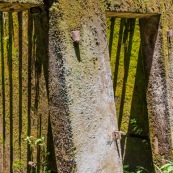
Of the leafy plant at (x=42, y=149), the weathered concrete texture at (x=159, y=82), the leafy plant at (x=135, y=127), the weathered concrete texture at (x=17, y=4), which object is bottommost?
the leafy plant at (x=42, y=149)

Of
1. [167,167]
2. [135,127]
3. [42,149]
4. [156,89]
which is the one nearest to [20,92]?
[42,149]

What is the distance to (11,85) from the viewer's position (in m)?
4.59

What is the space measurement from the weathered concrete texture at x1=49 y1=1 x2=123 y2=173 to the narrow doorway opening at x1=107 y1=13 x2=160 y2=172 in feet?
3.83

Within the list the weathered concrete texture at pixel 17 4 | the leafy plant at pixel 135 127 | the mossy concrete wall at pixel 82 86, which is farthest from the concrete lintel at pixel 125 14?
the leafy plant at pixel 135 127

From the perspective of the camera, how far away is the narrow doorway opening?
4445 mm

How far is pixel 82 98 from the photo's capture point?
10.0ft

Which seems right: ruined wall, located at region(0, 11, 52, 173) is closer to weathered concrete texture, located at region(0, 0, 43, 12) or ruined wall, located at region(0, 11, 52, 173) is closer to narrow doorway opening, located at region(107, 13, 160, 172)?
narrow doorway opening, located at region(107, 13, 160, 172)

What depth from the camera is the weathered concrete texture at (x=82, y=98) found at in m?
2.93

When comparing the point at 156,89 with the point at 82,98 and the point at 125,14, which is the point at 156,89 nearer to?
the point at 125,14

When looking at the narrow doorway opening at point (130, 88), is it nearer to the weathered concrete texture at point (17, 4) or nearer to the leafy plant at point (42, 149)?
the leafy plant at point (42, 149)

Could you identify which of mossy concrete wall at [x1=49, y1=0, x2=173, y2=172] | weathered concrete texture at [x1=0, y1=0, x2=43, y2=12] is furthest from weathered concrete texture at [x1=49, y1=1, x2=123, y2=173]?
weathered concrete texture at [x1=0, y1=0, x2=43, y2=12]

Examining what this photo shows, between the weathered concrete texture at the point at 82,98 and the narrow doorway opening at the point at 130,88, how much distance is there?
1167 millimetres

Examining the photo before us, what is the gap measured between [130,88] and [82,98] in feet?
5.01

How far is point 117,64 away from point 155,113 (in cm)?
72
